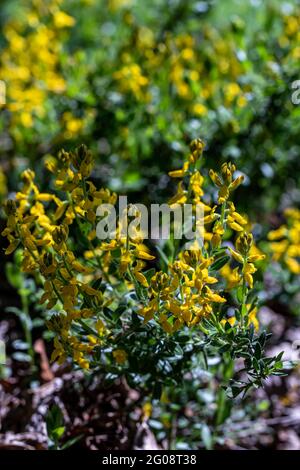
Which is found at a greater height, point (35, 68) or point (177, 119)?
point (35, 68)

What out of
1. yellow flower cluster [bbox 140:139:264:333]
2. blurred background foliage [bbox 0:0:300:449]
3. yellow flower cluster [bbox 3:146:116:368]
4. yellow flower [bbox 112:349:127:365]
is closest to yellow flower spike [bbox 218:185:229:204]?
yellow flower cluster [bbox 140:139:264:333]

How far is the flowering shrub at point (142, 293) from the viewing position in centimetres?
151

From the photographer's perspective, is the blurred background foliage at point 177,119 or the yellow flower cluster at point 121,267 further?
the blurred background foliage at point 177,119

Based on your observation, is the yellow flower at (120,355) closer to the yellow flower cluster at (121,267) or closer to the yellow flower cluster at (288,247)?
the yellow flower cluster at (121,267)

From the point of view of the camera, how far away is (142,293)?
1.57 metres

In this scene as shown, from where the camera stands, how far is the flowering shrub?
4.97 ft

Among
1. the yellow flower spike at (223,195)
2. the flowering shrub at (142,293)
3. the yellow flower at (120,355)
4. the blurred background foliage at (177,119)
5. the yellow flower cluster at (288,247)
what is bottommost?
the yellow flower at (120,355)

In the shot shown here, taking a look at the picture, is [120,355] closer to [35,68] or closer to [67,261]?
[67,261]

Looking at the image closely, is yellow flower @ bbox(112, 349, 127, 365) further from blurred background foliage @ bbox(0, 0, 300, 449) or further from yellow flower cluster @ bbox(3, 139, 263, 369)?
blurred background foliage @ bbox(0, 0, 300, 449)

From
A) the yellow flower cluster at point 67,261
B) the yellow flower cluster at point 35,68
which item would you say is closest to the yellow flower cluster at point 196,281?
the yellow flower cluster at point 67,261

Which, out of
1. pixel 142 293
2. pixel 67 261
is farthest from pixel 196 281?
pixel 67 261

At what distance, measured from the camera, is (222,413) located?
6.72ft
